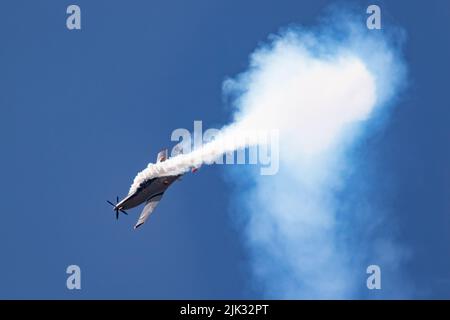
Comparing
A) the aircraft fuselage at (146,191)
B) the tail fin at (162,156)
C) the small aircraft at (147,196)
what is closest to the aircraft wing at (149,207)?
the small aircraft at (147,196)

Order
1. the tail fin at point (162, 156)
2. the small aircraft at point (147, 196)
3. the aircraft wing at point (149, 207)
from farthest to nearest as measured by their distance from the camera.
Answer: the aircraft wing at point (149, 207) → the tail fin at point (162, 156) → the small aircraft at point (147, 196)

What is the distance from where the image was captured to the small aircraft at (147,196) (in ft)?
273

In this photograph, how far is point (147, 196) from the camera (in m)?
84.6

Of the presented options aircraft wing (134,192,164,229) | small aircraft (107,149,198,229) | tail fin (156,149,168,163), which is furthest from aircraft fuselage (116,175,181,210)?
tail fin (156,149,168,163)

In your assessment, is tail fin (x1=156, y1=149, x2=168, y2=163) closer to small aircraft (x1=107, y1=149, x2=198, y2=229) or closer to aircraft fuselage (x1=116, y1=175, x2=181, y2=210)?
small aircraft (x1=107, y1=149, x2=198, y2=229)

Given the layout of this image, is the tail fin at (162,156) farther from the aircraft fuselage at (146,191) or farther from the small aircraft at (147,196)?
the aircraft fuselage at (146,191)

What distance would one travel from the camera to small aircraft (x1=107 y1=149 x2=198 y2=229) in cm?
8321

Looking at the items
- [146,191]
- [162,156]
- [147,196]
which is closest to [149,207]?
[147,196]
